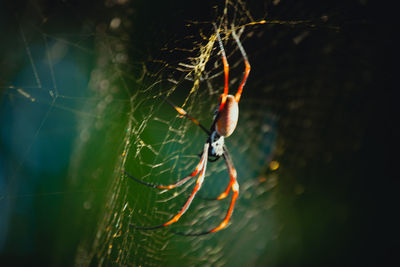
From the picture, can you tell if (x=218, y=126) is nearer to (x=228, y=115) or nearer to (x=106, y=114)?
(x=228, y=115)

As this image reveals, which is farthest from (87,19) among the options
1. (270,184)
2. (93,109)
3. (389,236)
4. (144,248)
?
(389,236)

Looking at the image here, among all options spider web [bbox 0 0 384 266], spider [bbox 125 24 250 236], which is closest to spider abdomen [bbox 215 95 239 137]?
spider [bbox 125 24 250 236]

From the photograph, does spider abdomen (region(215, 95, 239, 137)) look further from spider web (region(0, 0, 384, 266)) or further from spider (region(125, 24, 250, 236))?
spider web (region(0, 0, 384, 266))

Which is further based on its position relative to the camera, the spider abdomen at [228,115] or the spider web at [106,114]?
the spider abdomen at [228,115]

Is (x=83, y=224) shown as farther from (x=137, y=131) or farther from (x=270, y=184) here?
(x=270, y=184)

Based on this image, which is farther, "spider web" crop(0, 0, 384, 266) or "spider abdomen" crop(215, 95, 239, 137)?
"spider abdomen" crop(215, 95, 239, 137)

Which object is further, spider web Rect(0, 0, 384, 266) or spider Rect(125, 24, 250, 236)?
spider Rect(125, 24, 250, 236)

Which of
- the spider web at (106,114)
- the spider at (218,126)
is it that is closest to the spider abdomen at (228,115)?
the spider at (218,126)

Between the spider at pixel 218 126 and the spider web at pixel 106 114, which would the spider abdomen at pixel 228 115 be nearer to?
the spider at pixel 218 126

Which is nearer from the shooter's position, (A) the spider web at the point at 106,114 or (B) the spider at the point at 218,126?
(A) the spider web at the point at 106,114
